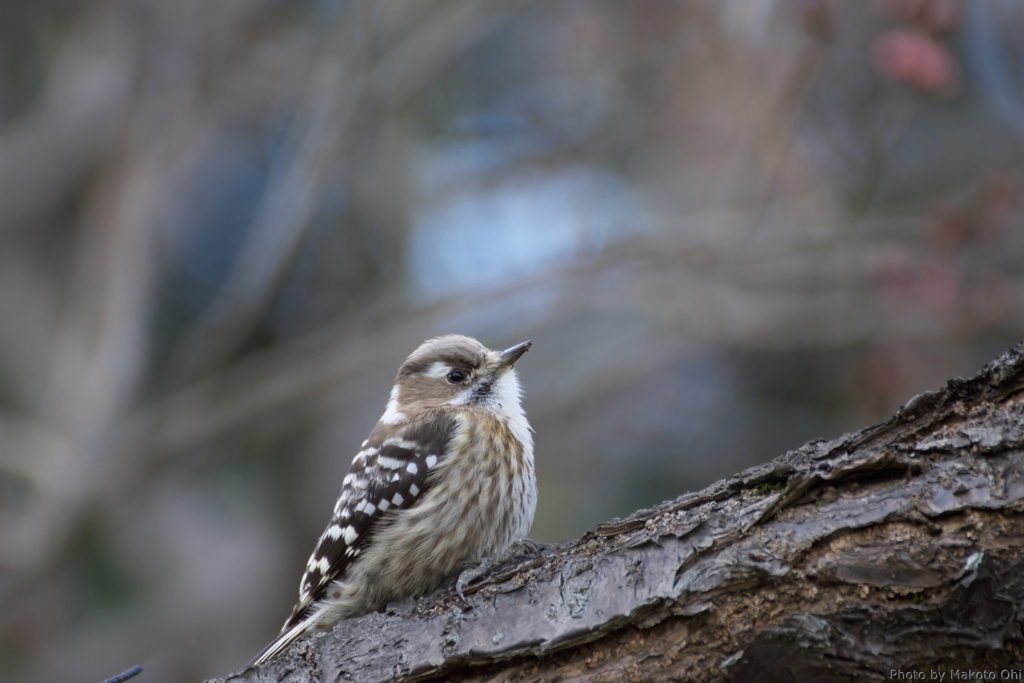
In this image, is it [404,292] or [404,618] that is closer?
[404,618]

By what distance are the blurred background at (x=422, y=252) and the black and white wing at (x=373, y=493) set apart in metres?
3.19

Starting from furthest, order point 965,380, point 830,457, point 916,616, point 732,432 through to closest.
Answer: point 732,432 < point 830,457 < point 965,380 < point 916,616

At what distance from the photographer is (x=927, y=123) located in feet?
34.5

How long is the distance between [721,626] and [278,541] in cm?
776

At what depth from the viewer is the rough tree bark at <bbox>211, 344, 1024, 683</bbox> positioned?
2.26 meters

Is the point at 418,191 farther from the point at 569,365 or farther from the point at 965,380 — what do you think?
the point at 965,380

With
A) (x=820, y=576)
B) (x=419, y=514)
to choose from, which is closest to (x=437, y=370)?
(x=419, y=514)

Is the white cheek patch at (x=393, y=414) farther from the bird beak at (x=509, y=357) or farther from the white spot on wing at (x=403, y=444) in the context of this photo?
the bird beak at (x=509, y=357)

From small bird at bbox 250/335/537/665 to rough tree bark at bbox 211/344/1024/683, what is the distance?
78 centimetres

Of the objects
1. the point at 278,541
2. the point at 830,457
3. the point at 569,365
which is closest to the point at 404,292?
the point at 569,365

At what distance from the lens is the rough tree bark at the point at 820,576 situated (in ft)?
7.42

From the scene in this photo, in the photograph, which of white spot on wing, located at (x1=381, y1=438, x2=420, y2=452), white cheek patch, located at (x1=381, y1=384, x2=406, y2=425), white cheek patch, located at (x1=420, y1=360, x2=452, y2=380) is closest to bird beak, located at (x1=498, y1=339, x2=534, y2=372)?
white cheek patch, located at (x1=420, y1=360, x2=452, y2=380)

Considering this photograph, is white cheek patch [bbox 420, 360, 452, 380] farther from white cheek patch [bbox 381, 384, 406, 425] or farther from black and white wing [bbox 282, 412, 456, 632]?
black and white wing [bbox 282, 412, 456, 632]

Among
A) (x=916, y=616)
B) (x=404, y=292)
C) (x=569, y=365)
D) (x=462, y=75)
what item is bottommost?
(x=916, y=616)
